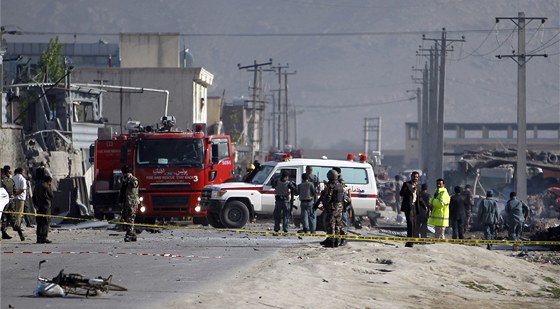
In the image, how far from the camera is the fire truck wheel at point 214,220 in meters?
32.2

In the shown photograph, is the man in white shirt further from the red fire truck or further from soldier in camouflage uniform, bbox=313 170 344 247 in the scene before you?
soldier in camouflage uniform, bbox=313 170 344 247

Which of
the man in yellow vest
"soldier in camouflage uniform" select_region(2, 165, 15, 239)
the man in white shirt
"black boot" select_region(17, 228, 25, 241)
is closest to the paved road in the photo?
"black boot" select_region(17, 228, 25, 241)

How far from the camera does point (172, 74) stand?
238 feet

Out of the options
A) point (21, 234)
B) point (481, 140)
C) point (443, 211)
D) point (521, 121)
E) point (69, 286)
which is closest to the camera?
point (69, 286)

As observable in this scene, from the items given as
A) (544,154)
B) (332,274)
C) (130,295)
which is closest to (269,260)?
(332,274)

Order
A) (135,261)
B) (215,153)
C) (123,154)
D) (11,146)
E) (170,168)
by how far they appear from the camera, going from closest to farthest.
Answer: (135,261) < (123,154) < (170,168) < (215,153) < (11,146)

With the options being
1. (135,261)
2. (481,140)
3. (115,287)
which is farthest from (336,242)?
(481,140)

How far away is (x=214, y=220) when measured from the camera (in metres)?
32.4

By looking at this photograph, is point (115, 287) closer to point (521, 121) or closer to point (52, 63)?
point (521, 121)

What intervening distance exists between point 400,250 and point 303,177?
6.08 metres

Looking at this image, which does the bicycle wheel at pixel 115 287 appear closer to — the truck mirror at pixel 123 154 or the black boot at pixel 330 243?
the black boot at pixel 330 243

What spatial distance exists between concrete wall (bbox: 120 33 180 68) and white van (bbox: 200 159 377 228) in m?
52.6

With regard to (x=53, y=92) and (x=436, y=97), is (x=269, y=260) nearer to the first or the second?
(x=53, y=92)

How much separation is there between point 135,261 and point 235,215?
35.7 ft
